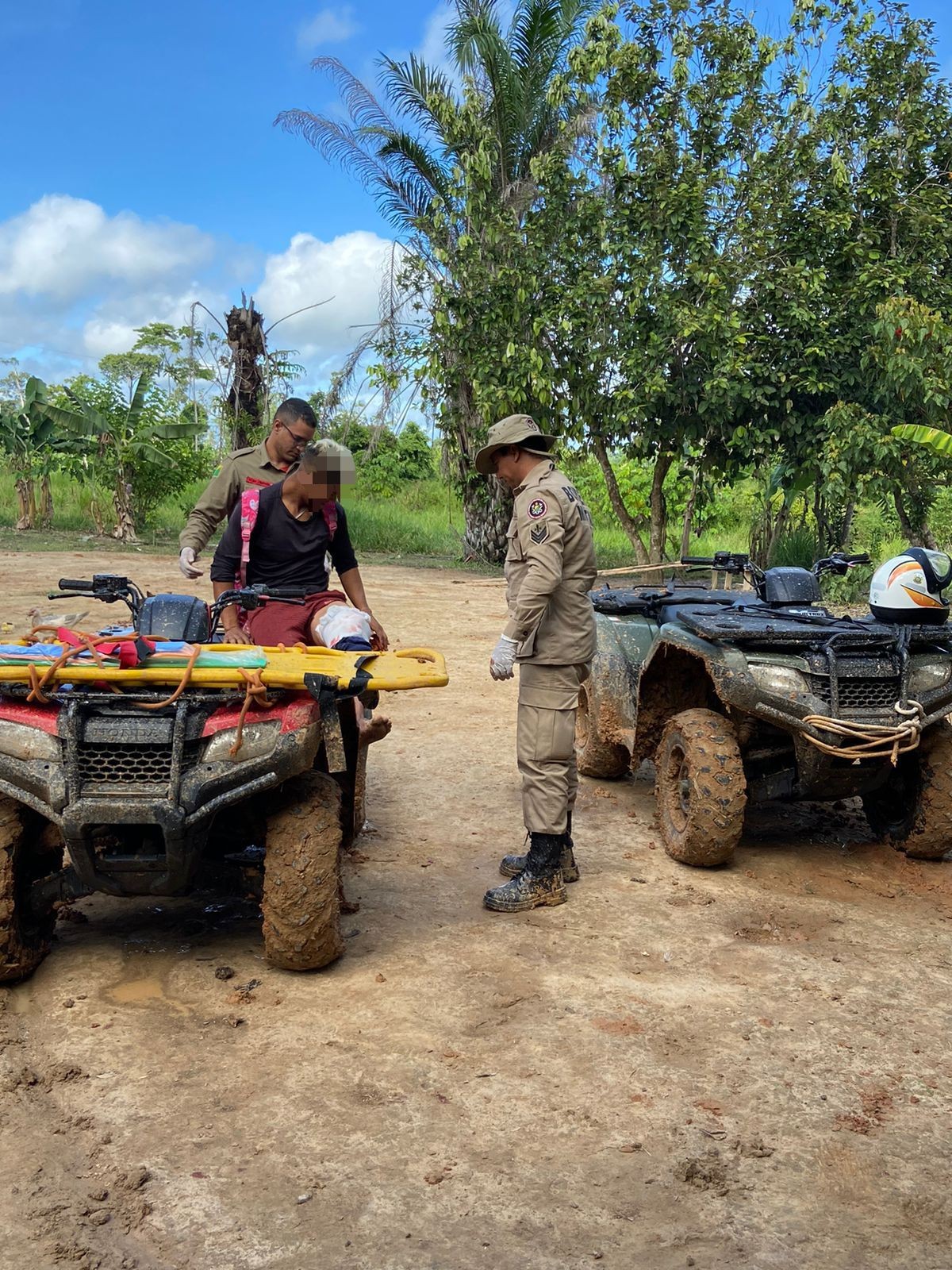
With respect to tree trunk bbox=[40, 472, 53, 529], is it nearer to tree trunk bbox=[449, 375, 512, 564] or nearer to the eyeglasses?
tree trunk bbox=[449, 375, 512, 564]

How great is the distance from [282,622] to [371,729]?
25.1 inches

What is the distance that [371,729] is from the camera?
4.89 m

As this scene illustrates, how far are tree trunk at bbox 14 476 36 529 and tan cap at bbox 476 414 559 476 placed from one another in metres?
17.0

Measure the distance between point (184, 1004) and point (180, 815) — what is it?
604 mm

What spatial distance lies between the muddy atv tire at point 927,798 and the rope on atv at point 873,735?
33 cm

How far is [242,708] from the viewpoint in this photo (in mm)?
3455

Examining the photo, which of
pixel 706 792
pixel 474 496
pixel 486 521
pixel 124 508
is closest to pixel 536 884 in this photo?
pixel 706 792

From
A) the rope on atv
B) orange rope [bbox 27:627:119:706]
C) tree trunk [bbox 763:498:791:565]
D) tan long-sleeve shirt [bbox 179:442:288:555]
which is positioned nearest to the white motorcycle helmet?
the rope on atv

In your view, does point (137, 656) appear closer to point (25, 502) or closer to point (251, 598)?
point (251, 598)

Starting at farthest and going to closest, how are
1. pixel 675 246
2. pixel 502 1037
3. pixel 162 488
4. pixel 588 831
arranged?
1. pixel 162 488
2. pixel 675 246
3. pixel 588 831
4. pixel 502 1037

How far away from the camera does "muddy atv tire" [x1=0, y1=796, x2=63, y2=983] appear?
11.5 feet

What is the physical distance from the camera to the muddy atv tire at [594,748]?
616 centimetres

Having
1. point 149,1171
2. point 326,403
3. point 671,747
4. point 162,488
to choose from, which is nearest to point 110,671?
point 149,1171

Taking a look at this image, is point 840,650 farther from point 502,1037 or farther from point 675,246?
point 675,246
